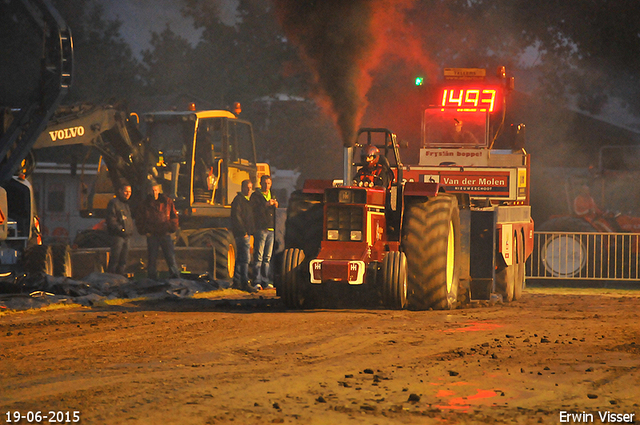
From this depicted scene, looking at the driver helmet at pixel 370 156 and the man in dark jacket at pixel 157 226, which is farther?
the man in dark jacket at pixel 157 226

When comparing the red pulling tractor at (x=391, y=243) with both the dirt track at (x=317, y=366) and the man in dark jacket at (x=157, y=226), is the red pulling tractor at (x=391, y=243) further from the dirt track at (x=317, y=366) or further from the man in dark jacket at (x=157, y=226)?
the man in dark jacket at (x=157, y=226)

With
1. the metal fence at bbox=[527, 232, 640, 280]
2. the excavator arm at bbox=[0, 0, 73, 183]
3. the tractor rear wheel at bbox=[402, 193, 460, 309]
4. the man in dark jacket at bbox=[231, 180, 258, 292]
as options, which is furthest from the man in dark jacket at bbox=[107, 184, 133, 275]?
the metal fence at bbox=[527, 232, 640, 280]

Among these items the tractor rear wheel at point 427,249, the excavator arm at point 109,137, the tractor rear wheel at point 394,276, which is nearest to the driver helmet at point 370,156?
the tractor rear wheel at point 427,249

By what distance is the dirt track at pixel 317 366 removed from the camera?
235 inches

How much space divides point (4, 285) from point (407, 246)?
19.0 ft

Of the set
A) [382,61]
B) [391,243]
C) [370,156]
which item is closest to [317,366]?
[391,243]

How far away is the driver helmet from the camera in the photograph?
12602 millimetres

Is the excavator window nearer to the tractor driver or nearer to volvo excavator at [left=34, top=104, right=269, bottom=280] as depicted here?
volvo excavator at [left=34, top=104, right=269, bottom=280]

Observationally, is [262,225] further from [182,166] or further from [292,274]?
[292,274]

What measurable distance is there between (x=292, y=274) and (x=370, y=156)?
196 centimetres

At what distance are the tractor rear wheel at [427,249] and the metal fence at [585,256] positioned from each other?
7.80 meters

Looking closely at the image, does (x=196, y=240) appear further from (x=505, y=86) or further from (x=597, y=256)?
(x=597, y=256)

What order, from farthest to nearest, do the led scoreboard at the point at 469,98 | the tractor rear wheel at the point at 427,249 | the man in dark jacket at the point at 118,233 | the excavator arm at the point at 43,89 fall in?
1. the led scoreboard at the point at 469,98
2. the man in dark jacket at the point at 118,233
3. the excavator arm at the point at 43,89
4. the tractor rear wheel at the point at 427,249

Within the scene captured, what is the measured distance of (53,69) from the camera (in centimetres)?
1433
